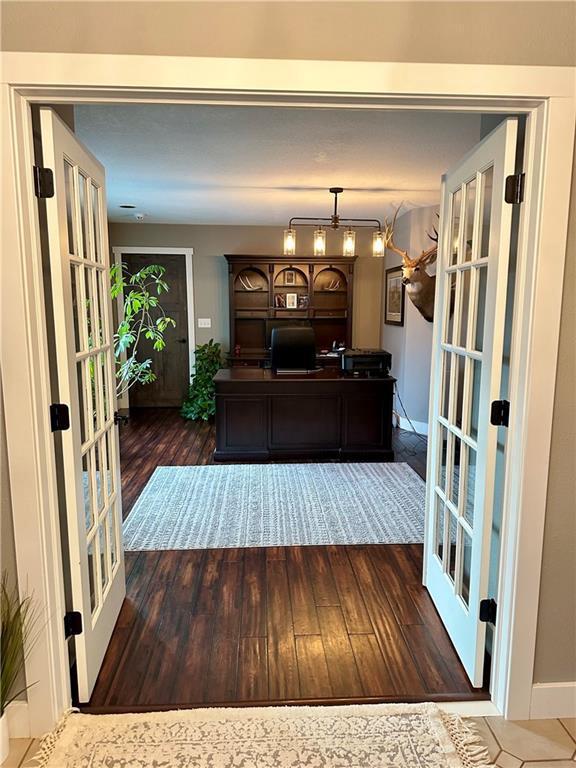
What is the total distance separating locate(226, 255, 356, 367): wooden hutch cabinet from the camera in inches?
256

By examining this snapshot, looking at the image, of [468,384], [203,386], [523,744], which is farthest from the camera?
[203,386]

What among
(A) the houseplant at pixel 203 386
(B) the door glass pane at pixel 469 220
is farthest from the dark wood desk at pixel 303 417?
(B) the door glass pane at pixel 469 220

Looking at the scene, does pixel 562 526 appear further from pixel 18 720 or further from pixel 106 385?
pixel 18 720

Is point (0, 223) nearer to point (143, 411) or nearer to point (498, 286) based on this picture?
point (498, 286)

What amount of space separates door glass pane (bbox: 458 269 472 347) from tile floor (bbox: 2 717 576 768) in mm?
1434

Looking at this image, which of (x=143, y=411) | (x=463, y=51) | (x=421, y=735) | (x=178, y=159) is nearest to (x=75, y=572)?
(x=421, y=735)

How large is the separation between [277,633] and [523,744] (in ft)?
3.36

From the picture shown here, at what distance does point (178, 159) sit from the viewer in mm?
3648

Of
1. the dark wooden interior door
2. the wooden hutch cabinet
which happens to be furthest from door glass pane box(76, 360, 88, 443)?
the dark wooden interior door

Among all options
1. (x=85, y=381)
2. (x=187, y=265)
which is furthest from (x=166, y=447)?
(x=85, y=381)

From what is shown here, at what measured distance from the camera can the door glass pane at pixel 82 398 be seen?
6.05ft

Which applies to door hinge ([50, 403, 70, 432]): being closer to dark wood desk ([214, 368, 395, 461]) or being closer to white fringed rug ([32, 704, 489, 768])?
white fringed rug ([32, 704, 489, 768])

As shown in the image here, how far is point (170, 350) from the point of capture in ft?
22.7

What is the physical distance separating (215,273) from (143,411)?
2.20 metres
